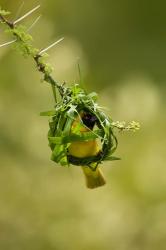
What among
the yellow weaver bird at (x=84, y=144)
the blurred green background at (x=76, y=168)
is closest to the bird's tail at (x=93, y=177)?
the yellow weaver bird at (x=84, y=144)

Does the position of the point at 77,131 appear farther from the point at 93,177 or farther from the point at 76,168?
the point at 76,168

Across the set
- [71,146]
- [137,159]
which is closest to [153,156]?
[137,159]

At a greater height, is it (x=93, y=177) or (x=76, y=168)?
(x=93, y=177)

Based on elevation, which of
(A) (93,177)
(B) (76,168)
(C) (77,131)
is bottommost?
(B) (76,168)

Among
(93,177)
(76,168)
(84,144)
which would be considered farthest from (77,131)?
(76,168)

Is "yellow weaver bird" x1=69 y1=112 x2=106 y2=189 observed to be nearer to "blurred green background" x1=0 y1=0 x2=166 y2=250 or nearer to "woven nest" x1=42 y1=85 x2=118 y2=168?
"woven nest" x1=42 y1=85 x2=118 y2=168

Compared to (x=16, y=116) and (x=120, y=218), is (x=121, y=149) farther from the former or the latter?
(x=16, y=116)
